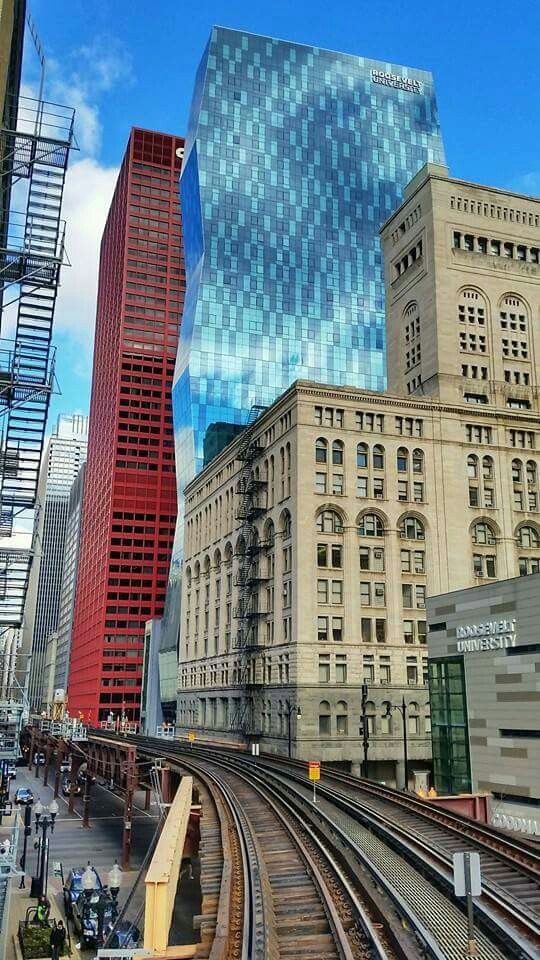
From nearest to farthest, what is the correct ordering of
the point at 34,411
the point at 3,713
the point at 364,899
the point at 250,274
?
the point at 364,899 < the point at 34,411 < the point at 3,713 < the point at 250,274

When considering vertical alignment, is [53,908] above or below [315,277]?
below

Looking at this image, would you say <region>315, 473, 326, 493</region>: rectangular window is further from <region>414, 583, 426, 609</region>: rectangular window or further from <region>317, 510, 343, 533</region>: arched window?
<region>414, 583, 426, 609</region>: rectangular window

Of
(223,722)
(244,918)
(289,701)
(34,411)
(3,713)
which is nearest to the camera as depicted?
(244,918)

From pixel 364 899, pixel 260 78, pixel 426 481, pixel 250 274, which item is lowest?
pixel 364 899

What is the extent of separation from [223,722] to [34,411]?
260ft

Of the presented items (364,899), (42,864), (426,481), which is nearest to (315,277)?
(426,481)

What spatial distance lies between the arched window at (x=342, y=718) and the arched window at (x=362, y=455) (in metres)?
24.3

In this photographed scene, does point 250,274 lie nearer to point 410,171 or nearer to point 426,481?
point 410,171

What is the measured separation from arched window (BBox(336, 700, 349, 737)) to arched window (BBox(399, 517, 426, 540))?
61.0ft

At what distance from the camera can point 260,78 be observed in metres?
158

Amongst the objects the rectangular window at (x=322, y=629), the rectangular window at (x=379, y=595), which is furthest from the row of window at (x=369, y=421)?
the rectangular window at (x=322, y=629)

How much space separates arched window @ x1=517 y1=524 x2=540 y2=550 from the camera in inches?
3600

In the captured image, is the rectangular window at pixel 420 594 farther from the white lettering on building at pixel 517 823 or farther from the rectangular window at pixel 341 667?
the white lettering on building at pixel 517 823

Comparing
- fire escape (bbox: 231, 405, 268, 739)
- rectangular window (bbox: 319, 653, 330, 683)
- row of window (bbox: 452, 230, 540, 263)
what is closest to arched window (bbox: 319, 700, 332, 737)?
rectangular window (bbox: 319, 653, 330, 683)
